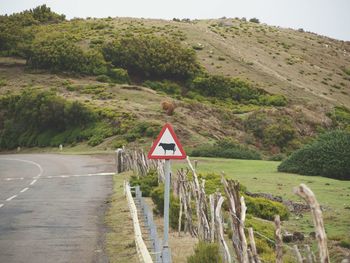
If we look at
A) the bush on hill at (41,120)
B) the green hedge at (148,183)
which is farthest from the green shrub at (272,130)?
the green hedge at (148,183)

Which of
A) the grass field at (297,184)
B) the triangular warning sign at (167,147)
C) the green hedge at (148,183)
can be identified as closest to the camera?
the triangular warning sign at (167,147)

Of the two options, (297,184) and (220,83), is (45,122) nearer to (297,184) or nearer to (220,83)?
(220,83)

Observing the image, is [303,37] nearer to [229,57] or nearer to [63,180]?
[229,57]

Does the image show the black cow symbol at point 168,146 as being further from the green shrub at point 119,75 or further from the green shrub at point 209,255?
the green shrub at point 119,75

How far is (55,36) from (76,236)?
284 feet

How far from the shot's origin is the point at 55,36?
318ft

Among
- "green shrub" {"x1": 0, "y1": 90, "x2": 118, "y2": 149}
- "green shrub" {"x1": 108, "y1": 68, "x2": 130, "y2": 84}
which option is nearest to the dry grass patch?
"green shrub" {"x1": 0, "y1": 90, "x2": 118, "y2": 149}

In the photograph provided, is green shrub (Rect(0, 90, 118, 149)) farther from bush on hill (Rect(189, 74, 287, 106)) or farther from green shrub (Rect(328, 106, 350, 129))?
green shrub (Rect(328, 106, 350, 129))

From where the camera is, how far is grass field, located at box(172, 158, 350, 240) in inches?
628

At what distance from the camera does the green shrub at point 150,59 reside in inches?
3482

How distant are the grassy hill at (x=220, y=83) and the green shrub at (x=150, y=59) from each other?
804 mm

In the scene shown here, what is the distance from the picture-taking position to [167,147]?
11.0m

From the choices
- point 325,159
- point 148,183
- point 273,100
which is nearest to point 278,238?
point 148,183

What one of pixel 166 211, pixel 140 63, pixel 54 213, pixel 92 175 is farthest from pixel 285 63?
pixel 166 211
